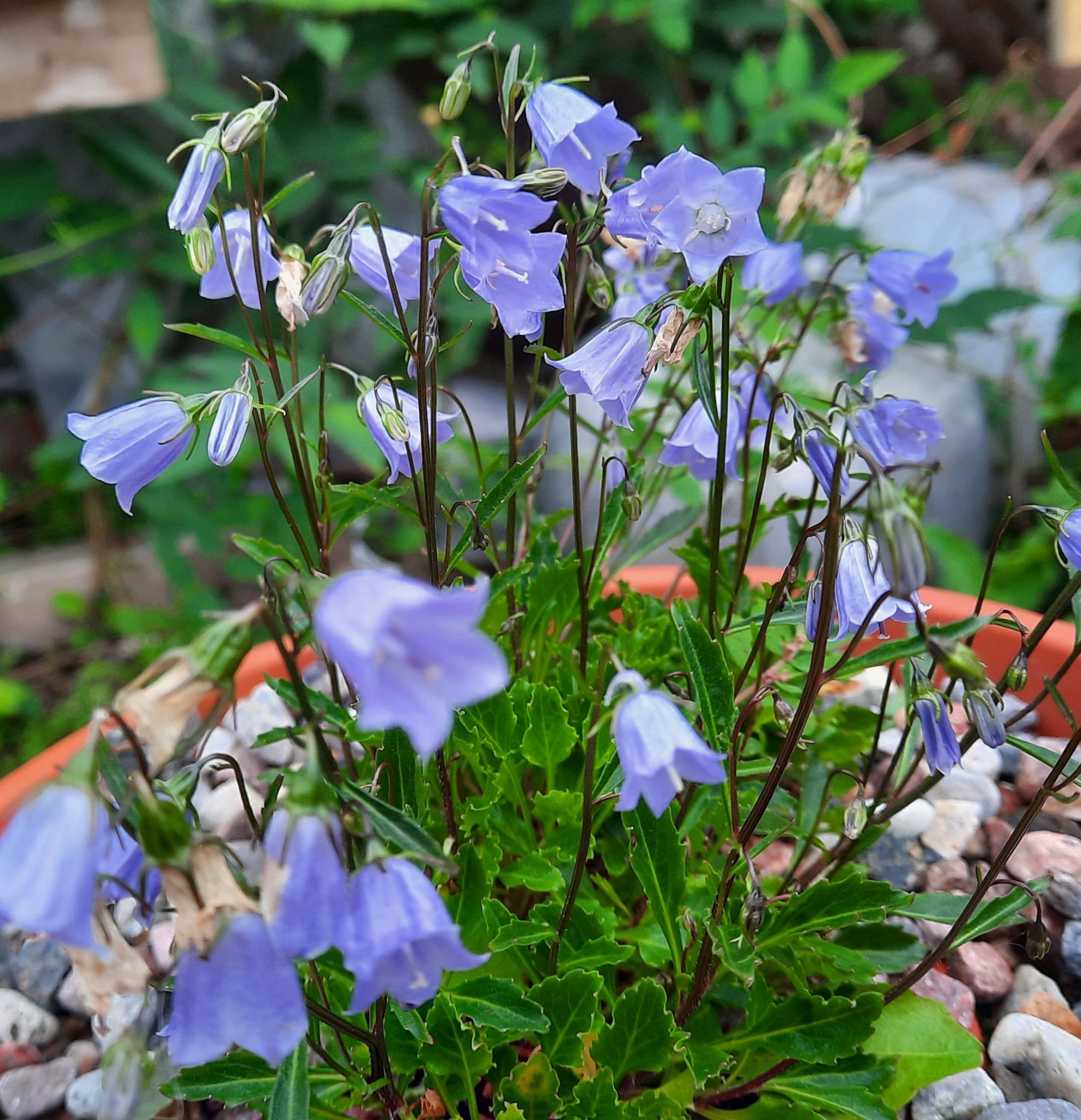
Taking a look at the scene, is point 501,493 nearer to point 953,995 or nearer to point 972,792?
point 953,995

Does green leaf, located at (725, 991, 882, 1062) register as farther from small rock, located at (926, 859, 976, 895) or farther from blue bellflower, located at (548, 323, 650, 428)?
blue bellflower, located at (548, 323, 650, 428)

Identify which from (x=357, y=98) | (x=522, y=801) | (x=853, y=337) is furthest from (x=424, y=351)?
(x=357, y=98)

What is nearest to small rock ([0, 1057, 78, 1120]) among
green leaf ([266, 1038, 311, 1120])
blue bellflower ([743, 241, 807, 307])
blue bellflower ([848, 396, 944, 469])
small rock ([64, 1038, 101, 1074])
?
small rock ([64, 1038, 101, 1074])

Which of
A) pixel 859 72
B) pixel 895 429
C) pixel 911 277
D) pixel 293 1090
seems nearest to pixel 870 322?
pixel 911 277

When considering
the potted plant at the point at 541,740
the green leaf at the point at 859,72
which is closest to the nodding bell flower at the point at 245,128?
the potted plant at the point at 541,740

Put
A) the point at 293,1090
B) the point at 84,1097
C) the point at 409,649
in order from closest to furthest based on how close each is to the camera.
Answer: the point at 409,649, the point at 293,1090, the point at 84,1097

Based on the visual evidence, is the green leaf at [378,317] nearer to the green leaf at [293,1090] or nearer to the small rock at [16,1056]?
the green leaf at [293,1090]
